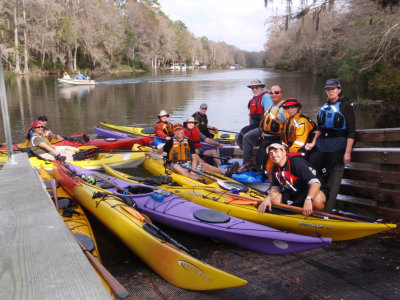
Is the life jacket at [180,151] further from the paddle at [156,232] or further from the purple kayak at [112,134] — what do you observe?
the purple kayak at [112,134]

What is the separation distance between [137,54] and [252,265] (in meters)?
61.6

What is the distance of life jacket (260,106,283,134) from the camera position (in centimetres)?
527

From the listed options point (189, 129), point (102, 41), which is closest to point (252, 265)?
point (189, 129)

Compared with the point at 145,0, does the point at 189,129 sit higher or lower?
lower

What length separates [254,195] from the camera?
5.18 m

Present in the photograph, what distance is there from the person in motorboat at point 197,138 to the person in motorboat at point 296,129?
2.79 metres

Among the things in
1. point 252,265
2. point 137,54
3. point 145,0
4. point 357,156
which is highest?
point 145,0

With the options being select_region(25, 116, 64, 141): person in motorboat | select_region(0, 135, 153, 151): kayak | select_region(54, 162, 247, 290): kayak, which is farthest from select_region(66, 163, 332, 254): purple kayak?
select_region(0, 135, 153, 151): kayak

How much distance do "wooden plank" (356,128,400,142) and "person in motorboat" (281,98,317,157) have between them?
0.63 meters

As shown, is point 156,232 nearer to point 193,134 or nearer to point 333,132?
point 333,132

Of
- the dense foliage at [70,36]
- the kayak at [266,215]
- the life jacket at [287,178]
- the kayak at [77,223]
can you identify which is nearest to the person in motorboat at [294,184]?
the life jacket at [287,178]

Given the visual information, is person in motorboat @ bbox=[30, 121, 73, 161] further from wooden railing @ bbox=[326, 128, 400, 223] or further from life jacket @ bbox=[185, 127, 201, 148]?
wooden railing @ bbox=[326, 128, 400, 223]

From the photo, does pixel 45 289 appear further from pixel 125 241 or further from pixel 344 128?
pixel 344 128

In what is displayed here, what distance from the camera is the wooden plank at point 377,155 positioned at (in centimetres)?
412
